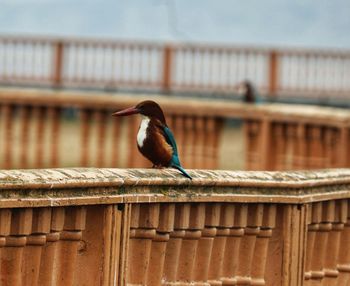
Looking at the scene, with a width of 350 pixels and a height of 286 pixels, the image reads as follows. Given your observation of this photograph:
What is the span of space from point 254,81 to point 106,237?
22276 mm

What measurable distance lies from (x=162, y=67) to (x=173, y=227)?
70.7 ft

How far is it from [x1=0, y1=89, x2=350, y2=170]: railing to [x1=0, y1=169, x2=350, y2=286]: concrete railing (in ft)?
31.3

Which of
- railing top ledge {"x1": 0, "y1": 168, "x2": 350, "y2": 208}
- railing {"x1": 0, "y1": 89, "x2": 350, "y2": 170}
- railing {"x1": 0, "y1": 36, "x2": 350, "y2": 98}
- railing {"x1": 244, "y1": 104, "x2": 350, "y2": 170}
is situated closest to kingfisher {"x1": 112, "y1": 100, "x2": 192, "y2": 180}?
railing top ledge {"x1": 0, "y1": 168, "x2": 350, "y2": 208}

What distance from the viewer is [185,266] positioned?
815cm

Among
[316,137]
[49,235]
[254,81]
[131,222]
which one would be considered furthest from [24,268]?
[254,81]

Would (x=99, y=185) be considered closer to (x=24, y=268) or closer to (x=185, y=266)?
(x=24, y=268)

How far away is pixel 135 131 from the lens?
81.7ft

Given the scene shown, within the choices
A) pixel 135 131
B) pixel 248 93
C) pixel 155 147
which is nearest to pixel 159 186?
pixel 155 147

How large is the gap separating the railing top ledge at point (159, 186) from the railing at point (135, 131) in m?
9.86

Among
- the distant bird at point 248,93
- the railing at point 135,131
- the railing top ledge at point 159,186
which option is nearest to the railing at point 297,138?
the railing at point 135,131

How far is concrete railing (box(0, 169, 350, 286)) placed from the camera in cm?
704

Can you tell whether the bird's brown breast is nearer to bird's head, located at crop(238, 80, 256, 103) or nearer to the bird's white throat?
the bird's white throat

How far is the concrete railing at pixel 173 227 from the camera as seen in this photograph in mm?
7039

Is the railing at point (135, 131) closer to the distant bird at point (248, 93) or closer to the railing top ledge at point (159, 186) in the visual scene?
the distant bird at point (248, 93)
